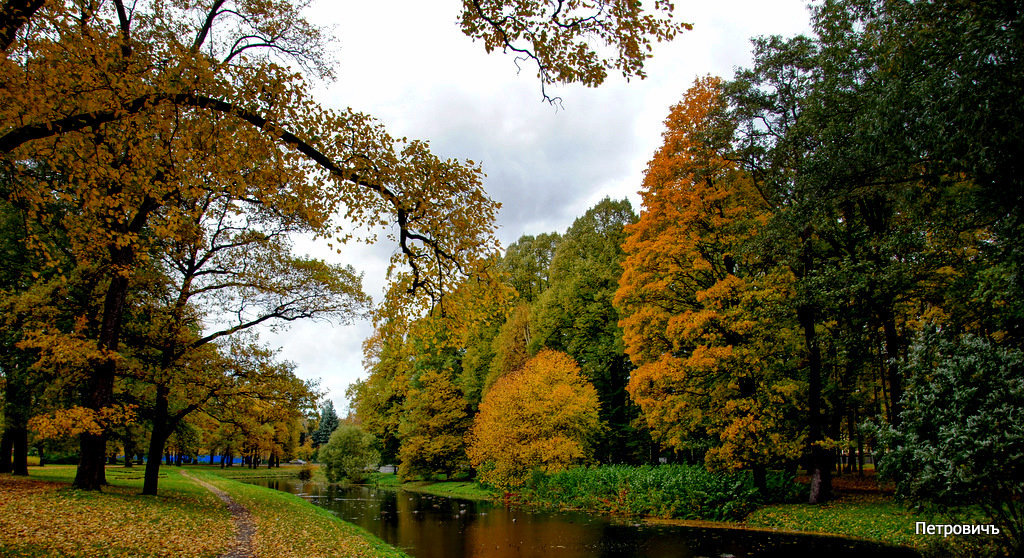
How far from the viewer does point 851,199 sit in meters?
13.9

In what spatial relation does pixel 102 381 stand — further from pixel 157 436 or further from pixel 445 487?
pixel 445 487

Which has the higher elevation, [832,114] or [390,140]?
[832,114]

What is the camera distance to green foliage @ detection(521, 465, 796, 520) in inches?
671

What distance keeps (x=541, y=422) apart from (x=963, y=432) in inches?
796

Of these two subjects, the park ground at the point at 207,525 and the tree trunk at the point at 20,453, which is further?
the tree trunk at the point at 20,453

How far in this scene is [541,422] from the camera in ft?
87.6

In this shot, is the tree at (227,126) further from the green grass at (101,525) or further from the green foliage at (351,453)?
the green foliage at (351,453)

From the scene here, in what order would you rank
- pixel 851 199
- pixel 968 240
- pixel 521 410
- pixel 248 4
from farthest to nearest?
pixel 521 410, pixel 851 199, pixel 968 240, pixel 248 4

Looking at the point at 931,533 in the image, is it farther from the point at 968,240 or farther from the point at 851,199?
the point at 851,199

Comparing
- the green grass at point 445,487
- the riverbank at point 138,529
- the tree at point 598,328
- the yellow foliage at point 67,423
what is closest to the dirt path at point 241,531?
the riverbank at point 138,529

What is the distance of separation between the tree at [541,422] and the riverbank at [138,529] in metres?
12.4

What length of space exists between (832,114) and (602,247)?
71.3ft

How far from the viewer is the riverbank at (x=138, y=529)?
7.86m

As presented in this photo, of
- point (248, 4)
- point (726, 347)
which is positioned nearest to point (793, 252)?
point (726, 347)
